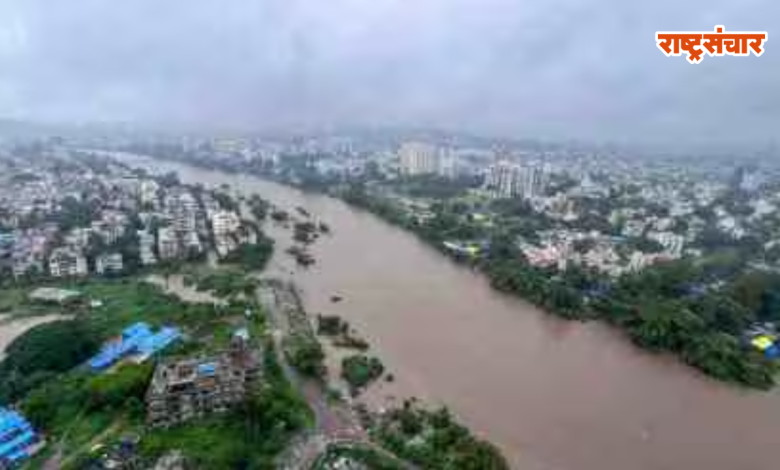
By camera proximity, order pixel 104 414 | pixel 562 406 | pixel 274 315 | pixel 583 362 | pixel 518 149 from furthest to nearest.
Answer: pixel 518 149 → pixel 274 315 → pixel 583 362 → pixel 562 406 → pixel 104 414

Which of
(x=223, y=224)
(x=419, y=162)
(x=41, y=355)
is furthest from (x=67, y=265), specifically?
(x=419, y=162)

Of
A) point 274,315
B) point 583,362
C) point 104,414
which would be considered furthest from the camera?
point 274,315

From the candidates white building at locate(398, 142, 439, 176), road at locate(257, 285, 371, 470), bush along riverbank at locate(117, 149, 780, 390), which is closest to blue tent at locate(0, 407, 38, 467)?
road at locate(257, 285, 371, 470)

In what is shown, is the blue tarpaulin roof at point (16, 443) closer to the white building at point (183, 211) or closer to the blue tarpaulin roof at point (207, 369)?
the blue tarpaulin roof at point (207, 369)

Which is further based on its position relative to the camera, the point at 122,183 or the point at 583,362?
the point at 122,183

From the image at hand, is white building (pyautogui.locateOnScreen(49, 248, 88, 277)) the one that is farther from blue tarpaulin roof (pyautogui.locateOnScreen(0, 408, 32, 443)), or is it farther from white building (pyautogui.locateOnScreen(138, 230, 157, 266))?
blue tarpaulin roof (pyautogui.locateOnScreen(0, 408, 32, 443))

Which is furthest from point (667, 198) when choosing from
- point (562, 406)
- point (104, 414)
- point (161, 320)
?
point (104, 414)

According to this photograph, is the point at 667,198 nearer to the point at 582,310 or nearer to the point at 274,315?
the point at 582,310
